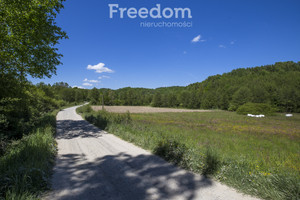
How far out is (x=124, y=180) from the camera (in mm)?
4152

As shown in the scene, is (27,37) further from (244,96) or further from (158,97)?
(158,97)

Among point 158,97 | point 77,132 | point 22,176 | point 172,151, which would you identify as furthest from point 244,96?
point 22,176

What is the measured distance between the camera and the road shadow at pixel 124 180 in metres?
3.49

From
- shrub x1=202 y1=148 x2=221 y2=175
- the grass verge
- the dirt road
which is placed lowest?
the dirt road

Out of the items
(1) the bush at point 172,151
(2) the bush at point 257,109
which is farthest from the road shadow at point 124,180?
(2) the bush at point 257,109

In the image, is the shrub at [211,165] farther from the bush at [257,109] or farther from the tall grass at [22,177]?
the bush at [257,109]

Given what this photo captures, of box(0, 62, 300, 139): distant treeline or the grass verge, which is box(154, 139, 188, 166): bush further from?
box(0, 62, 300, 139): distant treeline

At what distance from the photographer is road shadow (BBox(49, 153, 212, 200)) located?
3.49 metres

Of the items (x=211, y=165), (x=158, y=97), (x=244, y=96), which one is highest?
(x=158, y=97)

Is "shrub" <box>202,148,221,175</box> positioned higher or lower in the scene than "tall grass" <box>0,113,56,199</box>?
lower

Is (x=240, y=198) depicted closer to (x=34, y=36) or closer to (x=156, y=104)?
(x=34, y=36)

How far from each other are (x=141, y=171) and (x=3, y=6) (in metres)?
12.0

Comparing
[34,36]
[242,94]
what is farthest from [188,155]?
[242,94]

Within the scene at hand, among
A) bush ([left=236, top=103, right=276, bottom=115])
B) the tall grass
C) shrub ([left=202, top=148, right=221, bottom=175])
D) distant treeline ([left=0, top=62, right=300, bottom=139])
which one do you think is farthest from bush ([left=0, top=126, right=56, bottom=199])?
bush ([left=236, top=103, right=276, bottom=115])
